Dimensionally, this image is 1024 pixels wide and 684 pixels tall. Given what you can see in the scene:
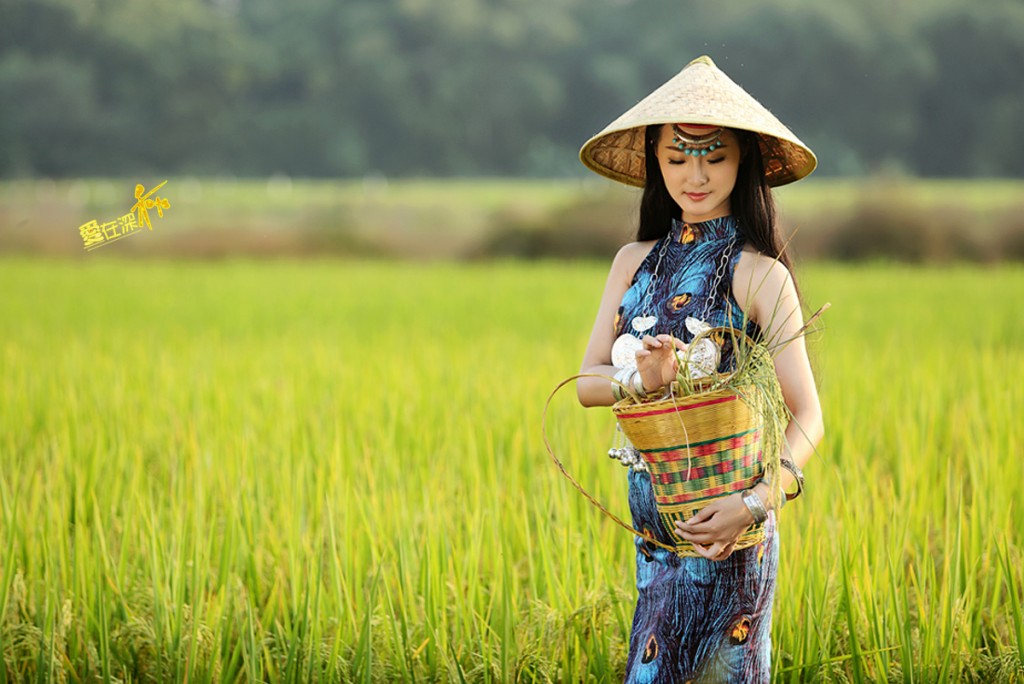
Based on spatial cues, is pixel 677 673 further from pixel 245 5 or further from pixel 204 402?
pixel 245 5

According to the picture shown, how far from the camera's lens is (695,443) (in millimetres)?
1377

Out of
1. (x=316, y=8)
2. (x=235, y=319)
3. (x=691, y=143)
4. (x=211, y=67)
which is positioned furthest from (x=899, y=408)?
(x=316, y=8)

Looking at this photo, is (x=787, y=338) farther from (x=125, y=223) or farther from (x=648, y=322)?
(x=125, y=223)

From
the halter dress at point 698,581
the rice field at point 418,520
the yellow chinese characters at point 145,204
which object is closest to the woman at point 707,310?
the halter dress at point 698,581

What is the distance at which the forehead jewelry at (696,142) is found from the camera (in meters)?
1.58

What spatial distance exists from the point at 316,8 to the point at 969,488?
93.3ft

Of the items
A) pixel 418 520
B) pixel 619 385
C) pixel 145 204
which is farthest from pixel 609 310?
pixel 418 520

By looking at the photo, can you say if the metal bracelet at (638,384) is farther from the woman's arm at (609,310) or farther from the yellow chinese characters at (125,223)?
the yellow chinese characters at (125,223)

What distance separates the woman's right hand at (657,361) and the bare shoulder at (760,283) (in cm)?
20

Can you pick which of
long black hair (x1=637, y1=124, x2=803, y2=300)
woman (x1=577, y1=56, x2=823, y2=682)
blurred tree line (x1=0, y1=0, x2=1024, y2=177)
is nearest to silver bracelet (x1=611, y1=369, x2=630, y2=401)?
woman (x1=577, y1=56, x2=823, y2=682)

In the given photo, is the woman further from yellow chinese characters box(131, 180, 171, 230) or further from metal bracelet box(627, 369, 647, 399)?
yellow chinese characters box(131, 180, 171, 230)

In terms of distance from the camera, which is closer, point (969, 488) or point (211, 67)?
point (969, 488)

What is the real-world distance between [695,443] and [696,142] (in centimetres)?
45

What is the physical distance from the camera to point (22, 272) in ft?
37.8
